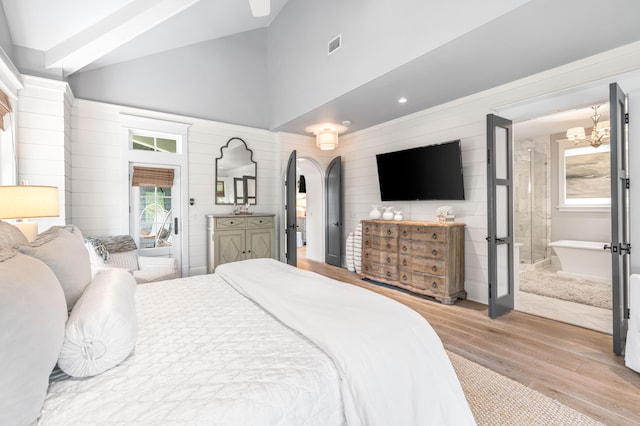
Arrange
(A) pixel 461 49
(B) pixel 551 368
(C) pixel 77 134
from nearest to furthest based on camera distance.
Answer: (B) pixel 551 368
(A) pixel 461 49
(C) pixel 77 134

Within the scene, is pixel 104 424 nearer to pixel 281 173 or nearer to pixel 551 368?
pixel 551 368

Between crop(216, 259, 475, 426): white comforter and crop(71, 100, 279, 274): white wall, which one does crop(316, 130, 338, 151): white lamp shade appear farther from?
crop(216, 259, 475, 426): white comforter

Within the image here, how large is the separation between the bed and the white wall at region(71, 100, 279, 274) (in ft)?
9.79

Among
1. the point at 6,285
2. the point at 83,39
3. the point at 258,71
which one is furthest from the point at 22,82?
the point at 6,285

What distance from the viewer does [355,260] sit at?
527 cm

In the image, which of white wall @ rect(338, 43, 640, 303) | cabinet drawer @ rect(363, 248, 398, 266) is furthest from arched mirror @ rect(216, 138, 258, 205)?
cabinet drawer @ rect(363, 248, 398, 266)

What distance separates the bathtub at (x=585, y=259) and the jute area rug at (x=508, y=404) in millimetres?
3989

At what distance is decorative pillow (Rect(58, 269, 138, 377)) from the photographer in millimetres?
969

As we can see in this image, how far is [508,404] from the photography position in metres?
1.83

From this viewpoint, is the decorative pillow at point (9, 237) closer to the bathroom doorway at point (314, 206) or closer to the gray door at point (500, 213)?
the gray door at point (500, 213)

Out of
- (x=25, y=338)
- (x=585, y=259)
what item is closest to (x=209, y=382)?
(x=25, y=338)

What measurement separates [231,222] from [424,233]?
9.38 feet

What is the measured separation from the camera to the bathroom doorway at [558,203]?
14.4 ft

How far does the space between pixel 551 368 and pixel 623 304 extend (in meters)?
0.87
